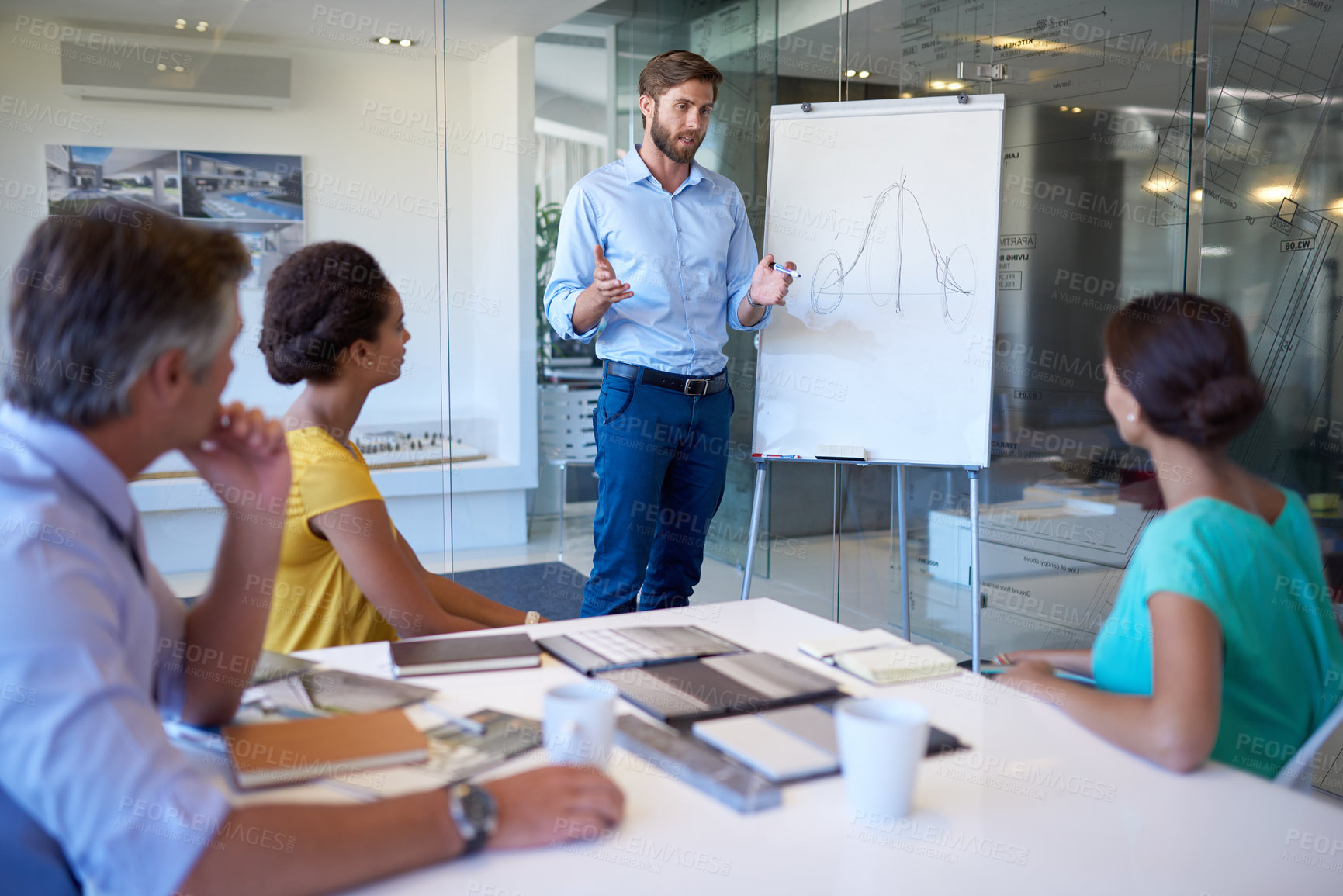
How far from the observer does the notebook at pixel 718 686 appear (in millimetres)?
1178

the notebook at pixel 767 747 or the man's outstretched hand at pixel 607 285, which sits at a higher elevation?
the man's outstretched hand at pixel 607 285

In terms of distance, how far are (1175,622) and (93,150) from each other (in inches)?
147

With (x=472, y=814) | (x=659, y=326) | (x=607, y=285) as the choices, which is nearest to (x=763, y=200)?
(x=659, y=326)

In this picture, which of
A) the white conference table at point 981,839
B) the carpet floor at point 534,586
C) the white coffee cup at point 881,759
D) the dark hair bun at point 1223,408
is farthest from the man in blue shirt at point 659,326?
the white coffee cup at point 881,759

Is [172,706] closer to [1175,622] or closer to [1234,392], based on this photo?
[1175,622]

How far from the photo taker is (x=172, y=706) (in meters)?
1.13

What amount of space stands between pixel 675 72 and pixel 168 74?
195 cm

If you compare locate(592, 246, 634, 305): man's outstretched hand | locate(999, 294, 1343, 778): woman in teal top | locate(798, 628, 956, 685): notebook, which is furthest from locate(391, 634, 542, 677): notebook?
locate(592, 246, 634, 305): man's outstretched hand

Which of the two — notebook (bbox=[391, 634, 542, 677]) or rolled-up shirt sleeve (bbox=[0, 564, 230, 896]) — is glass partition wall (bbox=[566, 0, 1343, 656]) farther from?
rolled-up shirt sleeve (bbox=[0, 564, 230, 896])

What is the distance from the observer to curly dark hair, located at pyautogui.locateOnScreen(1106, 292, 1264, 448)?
126 cm

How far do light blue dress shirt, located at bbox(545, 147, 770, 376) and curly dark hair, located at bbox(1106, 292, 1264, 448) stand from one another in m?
1.70

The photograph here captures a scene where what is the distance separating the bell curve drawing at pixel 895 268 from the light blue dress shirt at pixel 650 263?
355 millimetres

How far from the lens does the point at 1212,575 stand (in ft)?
3.76

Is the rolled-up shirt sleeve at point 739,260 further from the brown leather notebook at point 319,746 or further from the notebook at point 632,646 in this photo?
the brown leather notebook at point 319,746
